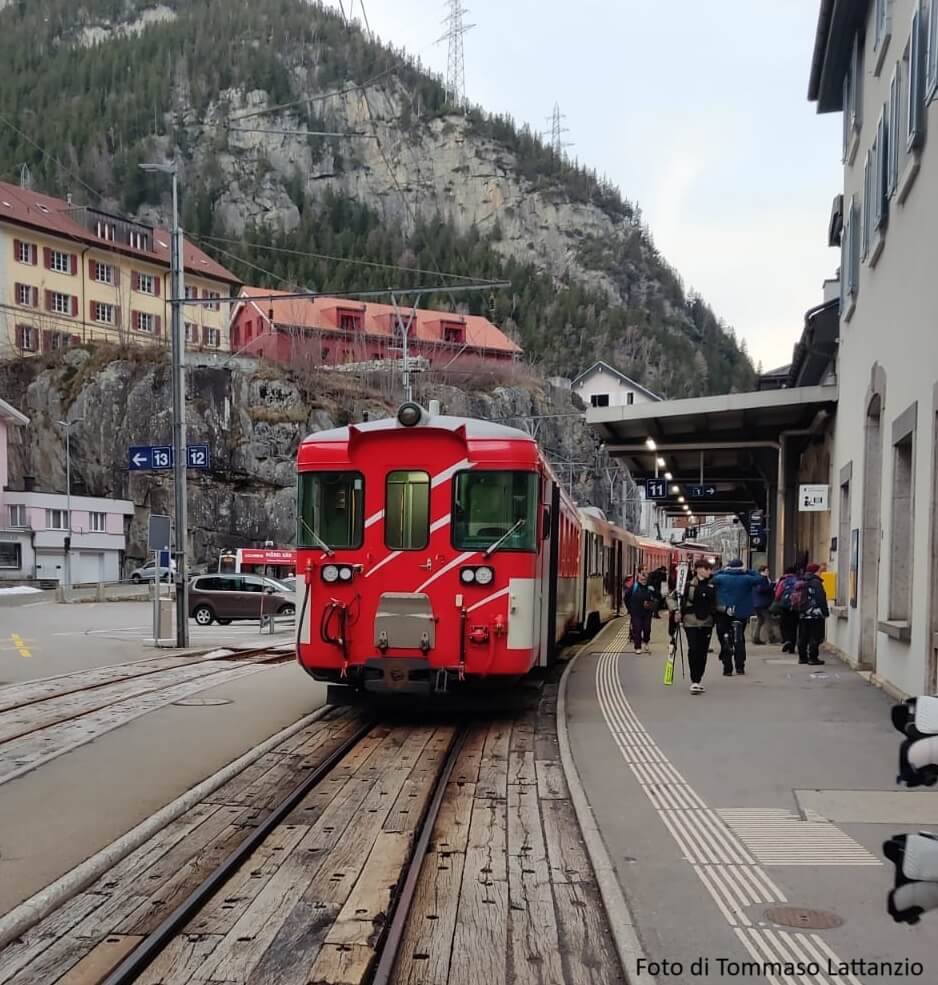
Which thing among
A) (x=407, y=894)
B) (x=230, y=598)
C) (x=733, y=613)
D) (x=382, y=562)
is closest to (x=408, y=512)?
(x=382, y=562)

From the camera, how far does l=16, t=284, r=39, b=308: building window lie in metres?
68.5

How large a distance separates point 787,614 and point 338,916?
49.1ft

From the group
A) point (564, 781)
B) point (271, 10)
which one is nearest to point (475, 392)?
point (564, 781)

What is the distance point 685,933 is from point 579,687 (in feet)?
30.2

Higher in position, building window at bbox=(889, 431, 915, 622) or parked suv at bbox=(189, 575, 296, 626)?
building window at bbox=(889, 431, 915, 622)

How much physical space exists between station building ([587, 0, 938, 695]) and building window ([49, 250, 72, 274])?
191 ft

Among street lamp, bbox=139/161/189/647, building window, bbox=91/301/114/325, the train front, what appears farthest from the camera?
building window, bbox=91/301/114/325

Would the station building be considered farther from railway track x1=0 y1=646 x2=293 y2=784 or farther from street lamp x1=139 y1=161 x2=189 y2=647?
street lamp x1=139 y1=161 x2=189 y2=647

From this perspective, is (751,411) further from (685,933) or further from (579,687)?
(685,933)

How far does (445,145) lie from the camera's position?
148 m

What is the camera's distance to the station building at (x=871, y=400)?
1070 centimetres

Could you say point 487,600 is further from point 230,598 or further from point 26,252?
point 26,252

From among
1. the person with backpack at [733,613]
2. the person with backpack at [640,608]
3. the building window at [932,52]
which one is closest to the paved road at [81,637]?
the person with backpack at [640,608]

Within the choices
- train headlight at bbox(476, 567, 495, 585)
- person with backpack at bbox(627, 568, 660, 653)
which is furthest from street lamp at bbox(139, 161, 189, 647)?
train headlight at bbox(476, 567, 495, 585)
